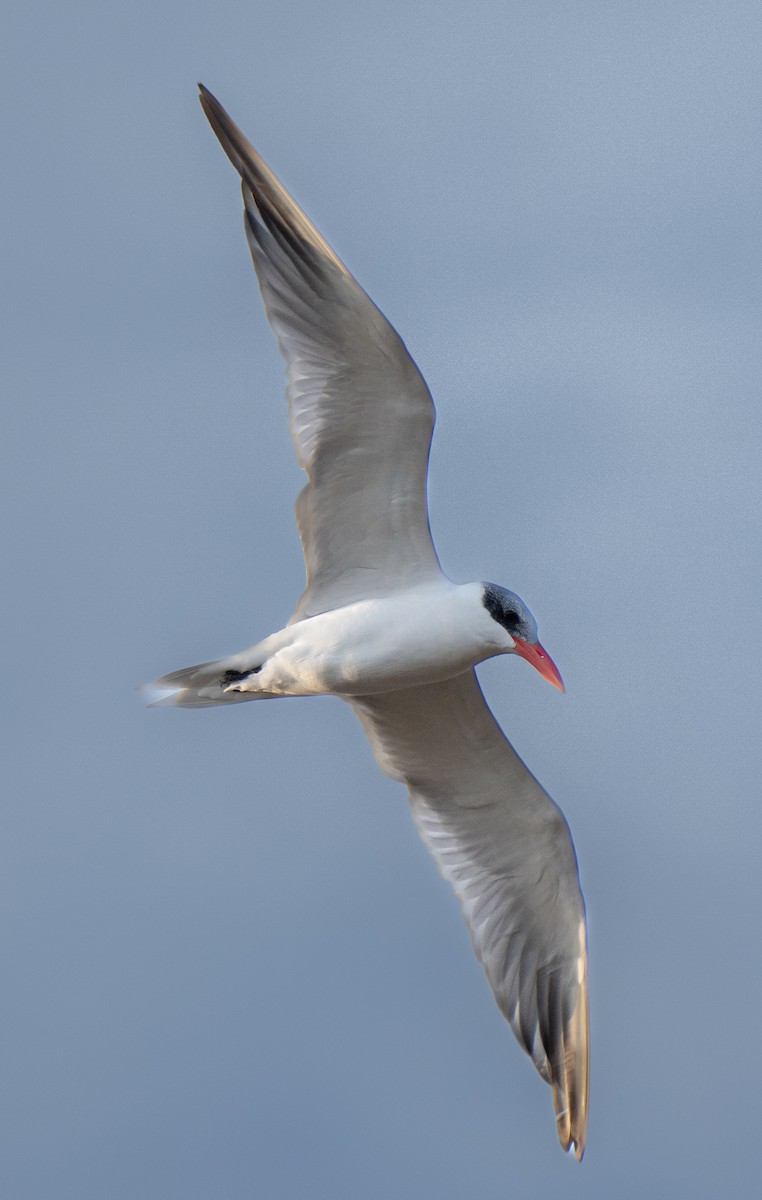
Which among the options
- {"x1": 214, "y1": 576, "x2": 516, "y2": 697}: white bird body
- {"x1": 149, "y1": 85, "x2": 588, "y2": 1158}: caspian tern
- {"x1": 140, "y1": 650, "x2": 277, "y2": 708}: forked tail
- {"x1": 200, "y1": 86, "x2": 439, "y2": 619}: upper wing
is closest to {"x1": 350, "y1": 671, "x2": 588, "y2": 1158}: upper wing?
{"x1": 149, "y1": 85, "x2": 588, "y2": 1158}: caspian tern

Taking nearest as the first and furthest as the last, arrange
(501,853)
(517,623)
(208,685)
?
(517,623)
(208,685)
(501,853)

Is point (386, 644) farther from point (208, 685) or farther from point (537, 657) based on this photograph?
point (208, 685)

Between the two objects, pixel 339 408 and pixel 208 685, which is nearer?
pixel 339 408

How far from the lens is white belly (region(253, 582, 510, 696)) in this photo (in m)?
7.00

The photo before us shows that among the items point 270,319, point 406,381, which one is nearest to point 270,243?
point 270,319

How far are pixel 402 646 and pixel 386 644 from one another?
60 millimetres

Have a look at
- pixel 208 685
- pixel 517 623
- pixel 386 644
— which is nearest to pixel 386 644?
pixel 386 644

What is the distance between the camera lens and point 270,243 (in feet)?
22.6

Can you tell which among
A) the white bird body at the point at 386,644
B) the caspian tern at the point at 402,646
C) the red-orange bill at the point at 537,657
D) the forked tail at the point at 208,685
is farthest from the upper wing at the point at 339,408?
the red-orange bill at the point at 537,657

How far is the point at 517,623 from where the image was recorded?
6980mm

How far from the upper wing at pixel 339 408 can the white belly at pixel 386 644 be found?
0.22 metres

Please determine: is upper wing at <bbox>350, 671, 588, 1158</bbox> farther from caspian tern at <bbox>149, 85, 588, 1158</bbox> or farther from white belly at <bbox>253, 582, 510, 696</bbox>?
white belly at <bbox>253, 582, 510, 696</bbox>

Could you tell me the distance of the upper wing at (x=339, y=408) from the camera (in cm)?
683

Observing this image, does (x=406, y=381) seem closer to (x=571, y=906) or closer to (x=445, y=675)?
(x=445, y=675)
